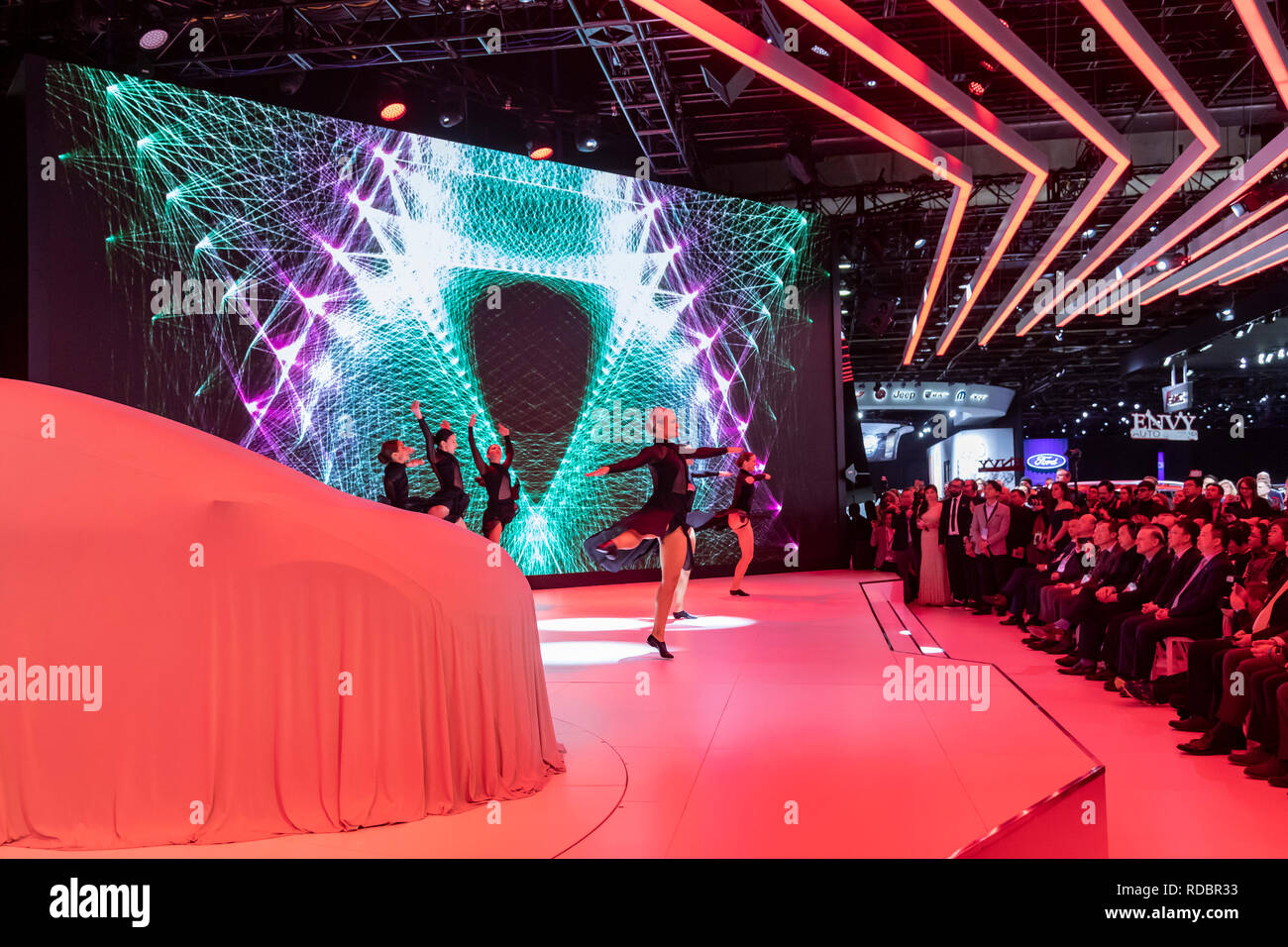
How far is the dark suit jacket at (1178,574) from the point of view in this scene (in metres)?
5.93

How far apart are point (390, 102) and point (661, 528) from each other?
6268mm

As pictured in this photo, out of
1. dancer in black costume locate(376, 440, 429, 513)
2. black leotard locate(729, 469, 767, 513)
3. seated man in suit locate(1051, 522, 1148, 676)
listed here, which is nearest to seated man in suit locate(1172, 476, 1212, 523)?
seated man in suit locate(1051, 522, 1148, 676)

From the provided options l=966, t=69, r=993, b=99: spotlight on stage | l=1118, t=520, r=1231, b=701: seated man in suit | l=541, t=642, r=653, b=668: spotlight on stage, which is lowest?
l=541, t=642, r=653, b=668: spotlight on stage

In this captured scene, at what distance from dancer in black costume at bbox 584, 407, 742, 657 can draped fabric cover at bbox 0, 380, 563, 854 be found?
351cm

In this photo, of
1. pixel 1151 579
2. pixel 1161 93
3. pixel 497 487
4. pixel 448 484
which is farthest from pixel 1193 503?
pixel 448 484

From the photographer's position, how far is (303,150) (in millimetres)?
10250

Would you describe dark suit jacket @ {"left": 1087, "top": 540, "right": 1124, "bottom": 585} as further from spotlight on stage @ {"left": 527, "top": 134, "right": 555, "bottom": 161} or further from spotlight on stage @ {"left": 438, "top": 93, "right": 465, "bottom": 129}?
spotlight on stage @ {"left": 438, "top": 93, "right": 465, "bottom": 129}

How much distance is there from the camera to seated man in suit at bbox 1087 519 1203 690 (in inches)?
235

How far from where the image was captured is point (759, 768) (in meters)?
4.21

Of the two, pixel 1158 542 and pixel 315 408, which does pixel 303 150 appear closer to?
pixel 315 408

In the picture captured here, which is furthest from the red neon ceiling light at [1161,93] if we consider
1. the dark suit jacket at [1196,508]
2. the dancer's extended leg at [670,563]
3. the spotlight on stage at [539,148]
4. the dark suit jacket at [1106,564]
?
the spotlight on stage at [539,148]

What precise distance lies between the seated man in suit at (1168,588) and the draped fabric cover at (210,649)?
425 centimetres

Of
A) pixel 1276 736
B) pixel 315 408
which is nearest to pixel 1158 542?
pixel 1276 736

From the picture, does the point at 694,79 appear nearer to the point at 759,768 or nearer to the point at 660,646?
the point at 660,646
